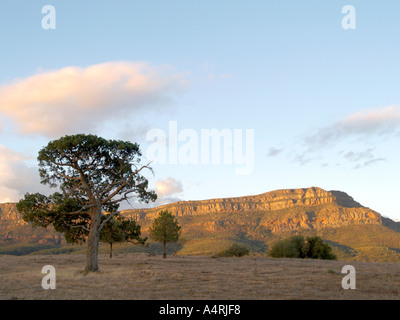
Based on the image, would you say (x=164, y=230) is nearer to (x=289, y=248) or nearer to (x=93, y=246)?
(x=289, y=248)

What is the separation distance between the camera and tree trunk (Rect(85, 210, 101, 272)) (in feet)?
96.6

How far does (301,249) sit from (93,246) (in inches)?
1526

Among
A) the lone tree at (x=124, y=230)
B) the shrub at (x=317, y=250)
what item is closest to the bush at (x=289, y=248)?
the shrub at (x=317, y=250)

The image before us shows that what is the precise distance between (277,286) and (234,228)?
181622 millimetres

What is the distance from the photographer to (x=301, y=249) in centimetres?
5838

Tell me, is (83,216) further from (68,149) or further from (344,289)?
(344,289)

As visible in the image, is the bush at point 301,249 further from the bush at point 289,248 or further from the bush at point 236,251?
the bush at point 236,251

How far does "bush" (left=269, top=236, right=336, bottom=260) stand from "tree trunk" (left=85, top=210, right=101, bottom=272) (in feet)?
112

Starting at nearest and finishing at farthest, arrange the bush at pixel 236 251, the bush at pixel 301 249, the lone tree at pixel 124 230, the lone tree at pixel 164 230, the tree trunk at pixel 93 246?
the tree trunk at pixel 93 246 < the lone tree at pixel 124 230 < the lone tree at pixel 164 230 < the bush at pixel 301 249 < the bush at pixel 236 251

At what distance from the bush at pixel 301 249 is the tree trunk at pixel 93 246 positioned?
3416cm

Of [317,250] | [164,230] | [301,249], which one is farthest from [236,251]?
[164,230]

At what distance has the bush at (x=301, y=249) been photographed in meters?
56.0

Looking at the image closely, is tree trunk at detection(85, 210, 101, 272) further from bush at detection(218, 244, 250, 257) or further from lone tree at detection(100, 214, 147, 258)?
bush at detection(218, 244, 250, 257)
